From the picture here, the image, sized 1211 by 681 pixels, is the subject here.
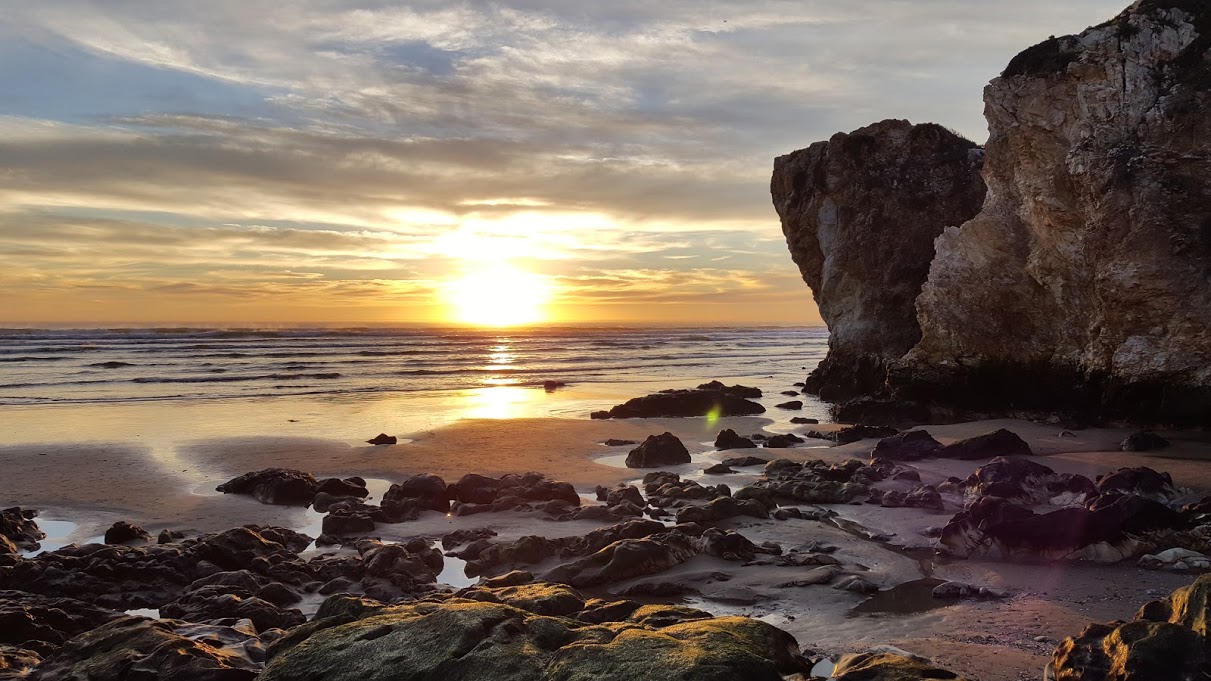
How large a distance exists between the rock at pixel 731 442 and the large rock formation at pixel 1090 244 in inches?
280

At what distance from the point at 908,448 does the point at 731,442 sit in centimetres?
433

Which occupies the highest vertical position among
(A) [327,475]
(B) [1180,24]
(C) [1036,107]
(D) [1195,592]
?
(B) [1180,24]

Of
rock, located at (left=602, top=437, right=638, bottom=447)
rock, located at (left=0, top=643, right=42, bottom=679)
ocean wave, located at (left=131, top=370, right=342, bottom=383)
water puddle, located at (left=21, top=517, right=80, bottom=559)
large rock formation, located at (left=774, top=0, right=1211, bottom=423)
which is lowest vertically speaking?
water puddle, located at (left=21, top=517, right=80, bottom=559)

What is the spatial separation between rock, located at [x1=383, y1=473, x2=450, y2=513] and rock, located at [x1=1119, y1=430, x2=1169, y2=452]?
13.5 m

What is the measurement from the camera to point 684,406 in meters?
27.5

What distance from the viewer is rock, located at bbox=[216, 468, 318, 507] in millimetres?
13992

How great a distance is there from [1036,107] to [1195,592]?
18418 mm

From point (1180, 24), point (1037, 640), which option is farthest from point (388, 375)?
point (1037, 640)

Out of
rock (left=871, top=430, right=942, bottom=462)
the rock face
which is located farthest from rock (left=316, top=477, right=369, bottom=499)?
the rock face

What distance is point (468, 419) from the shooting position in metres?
25.2

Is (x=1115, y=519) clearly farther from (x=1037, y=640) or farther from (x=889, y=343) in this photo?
(x=889, y=343)

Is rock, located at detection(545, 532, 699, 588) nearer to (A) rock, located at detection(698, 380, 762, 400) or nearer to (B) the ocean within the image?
(B) the ocean

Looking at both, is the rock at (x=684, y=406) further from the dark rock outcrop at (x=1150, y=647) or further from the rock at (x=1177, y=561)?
the dark rock outcrop at (x=1150, y=647)

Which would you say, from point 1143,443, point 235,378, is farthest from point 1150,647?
point 235,378
